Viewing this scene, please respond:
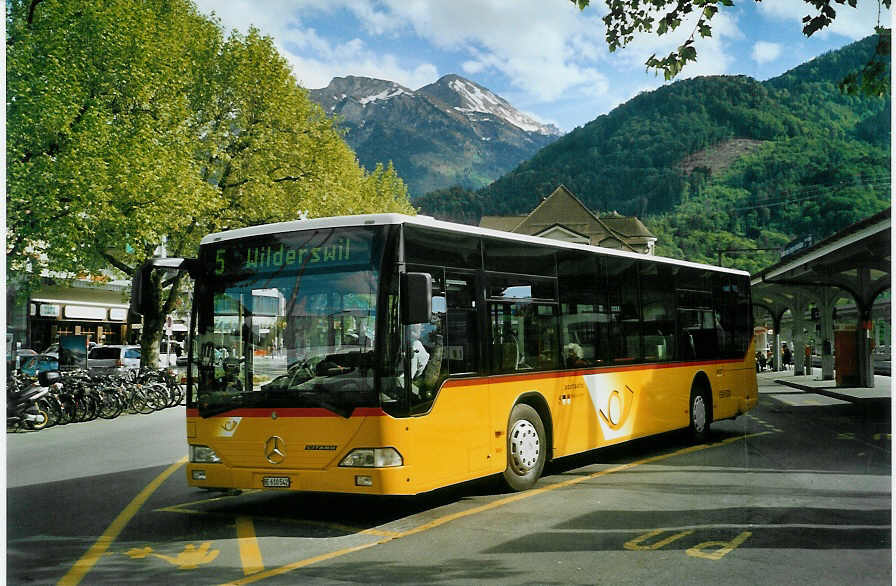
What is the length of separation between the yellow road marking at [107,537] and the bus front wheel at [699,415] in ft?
26.6

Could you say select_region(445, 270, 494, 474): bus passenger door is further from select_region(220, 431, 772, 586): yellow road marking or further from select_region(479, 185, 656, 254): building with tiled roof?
select_region(479, 185, 656, 254): building with tiled roof

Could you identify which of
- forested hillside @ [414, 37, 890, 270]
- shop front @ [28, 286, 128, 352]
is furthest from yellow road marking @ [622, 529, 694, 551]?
shop front @ [28, 286, 128, 352]

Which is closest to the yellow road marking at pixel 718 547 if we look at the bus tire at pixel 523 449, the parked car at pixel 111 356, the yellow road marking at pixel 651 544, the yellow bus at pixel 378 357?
the yellow road marking at pixel 651 544

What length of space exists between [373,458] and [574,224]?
247 ft

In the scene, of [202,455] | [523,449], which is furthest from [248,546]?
[523,449]

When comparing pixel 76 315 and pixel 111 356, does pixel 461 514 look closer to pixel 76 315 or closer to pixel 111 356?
pixel 111 356

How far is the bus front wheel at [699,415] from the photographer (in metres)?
14.2

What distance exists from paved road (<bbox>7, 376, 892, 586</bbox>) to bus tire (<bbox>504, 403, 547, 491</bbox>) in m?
0.19

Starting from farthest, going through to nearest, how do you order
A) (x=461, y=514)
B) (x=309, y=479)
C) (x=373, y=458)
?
1. (x=461, y=514)
2. (x=309, y=479)
3. (x=373, y=458)

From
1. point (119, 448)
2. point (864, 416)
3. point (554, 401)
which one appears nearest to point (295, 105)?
point (119, 448)

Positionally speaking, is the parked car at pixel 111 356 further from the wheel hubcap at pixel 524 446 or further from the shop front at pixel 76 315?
the wheel hubcap at pixel 524 446

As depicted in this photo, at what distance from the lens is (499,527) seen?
301 inches

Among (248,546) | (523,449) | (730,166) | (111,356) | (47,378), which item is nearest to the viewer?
(248,546)

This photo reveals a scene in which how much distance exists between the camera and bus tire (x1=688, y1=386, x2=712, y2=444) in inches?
558
